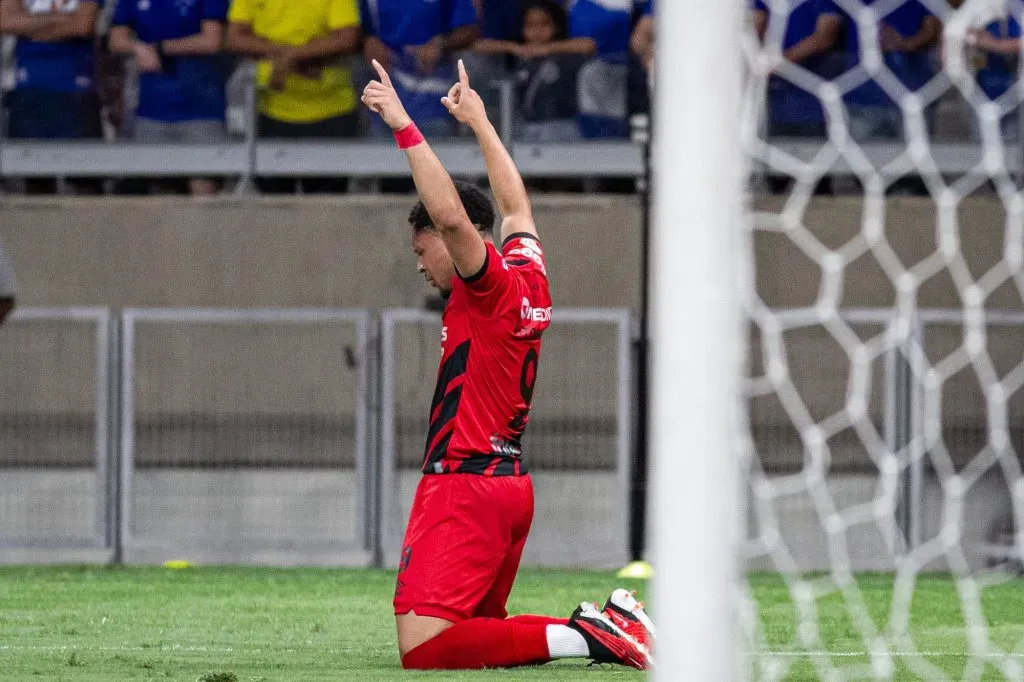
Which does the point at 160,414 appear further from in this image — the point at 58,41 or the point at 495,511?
the point at 495,511

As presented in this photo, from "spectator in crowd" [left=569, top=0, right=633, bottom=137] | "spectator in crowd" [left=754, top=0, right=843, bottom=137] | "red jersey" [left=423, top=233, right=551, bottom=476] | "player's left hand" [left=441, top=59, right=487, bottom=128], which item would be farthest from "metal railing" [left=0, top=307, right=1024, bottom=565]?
"player's left hand" [left=441, top=59, right=487, bottom=128]

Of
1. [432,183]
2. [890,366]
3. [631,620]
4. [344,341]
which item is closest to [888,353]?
[890,366]

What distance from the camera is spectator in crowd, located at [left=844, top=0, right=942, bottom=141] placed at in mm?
A: 7402

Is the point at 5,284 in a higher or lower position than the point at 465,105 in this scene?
lower

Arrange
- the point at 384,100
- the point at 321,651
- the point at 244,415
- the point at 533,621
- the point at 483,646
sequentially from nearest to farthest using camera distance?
the point at 384,100 < the point at 483,646 < the point at 533,621 < the point at 321,651 < the point at 244,415

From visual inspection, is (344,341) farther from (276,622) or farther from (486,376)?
(486,376)

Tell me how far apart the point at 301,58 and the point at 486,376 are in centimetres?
637

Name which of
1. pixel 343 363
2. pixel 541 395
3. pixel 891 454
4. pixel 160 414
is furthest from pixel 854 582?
pixel 160 414

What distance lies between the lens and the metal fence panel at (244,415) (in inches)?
426

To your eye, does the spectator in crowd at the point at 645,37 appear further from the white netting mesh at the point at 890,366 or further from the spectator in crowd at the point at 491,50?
the white netting mesh at the point at 890,366

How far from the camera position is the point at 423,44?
1120 cm

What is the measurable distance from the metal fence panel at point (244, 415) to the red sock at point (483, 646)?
5.49 meters

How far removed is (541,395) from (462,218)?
5974 millimetres

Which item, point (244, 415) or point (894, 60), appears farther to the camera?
point (244, 415)
